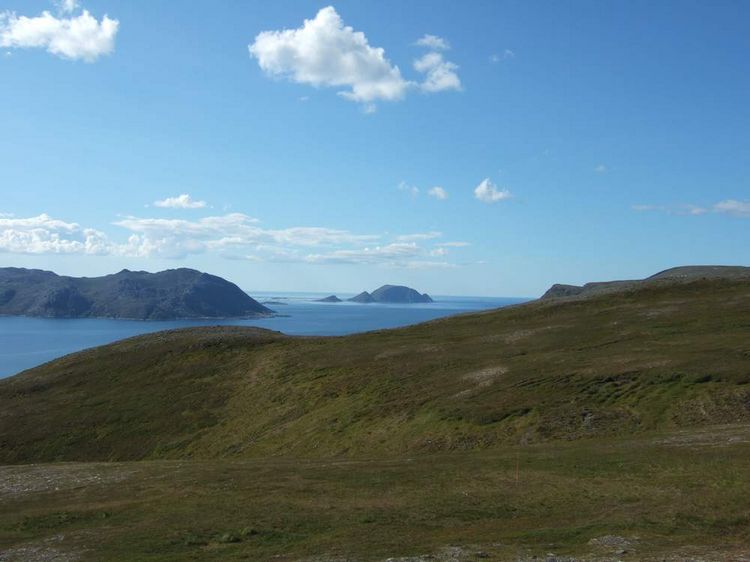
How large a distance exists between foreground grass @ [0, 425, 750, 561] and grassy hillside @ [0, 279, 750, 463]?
681 centimetres

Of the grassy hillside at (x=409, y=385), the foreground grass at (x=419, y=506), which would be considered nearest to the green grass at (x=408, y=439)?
the foreground grass at (x=419, y=506)

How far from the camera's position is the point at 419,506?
2666 cm

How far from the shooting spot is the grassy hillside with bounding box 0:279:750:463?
44906 mm

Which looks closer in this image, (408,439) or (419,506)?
(419,506)

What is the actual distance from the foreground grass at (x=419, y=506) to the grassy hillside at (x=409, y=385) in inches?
268

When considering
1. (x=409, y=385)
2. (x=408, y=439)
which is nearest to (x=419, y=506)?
(x=408, y=439)

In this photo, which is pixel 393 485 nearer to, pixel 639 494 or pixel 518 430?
pixel 639 494

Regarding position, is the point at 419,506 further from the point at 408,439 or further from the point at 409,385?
the point at 409,385

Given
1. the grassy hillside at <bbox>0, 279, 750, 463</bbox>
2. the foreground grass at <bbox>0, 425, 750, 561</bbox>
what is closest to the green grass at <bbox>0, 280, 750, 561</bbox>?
the foreground grass at <bbox>0, 425, 750, 561</bbox>

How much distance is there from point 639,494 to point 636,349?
36.0 m

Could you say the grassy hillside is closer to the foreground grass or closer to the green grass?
the green grass

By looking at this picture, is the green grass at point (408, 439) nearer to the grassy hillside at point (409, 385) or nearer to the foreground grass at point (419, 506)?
the foreground grass at point (419, 506)

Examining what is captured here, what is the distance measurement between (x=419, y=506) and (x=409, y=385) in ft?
109

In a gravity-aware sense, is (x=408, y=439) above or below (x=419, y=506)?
Answer: below
